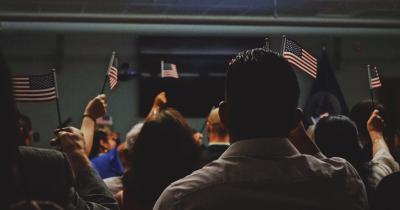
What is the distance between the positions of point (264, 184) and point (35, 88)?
7.51 feet

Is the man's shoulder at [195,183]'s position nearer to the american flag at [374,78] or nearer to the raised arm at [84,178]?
the raised arm at [84,178]

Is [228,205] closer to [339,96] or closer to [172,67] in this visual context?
[172,67]

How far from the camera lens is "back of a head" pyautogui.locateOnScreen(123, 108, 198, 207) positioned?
1938 millimetres

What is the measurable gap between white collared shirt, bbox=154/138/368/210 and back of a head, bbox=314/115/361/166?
1.10 meters

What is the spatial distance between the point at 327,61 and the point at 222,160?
845cm

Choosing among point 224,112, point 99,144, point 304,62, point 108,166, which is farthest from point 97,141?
point 224,112

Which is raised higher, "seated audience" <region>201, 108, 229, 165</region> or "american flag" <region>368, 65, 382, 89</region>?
"american flag" <region>368, 65, 382, 89</region>

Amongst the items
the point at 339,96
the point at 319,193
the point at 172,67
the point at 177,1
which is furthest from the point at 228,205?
the point at 339,96

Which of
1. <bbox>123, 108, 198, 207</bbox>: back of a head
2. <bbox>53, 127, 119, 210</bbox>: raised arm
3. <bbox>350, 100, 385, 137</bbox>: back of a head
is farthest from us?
<bbox>350, 100, 385, 137</bbox>: back of a head

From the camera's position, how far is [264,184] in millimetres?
1419

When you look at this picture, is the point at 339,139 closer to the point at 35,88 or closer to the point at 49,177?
the point at 49,177

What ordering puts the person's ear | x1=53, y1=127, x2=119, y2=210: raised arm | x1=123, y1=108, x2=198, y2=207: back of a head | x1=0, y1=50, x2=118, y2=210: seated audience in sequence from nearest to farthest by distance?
1. x1=0, y1=50, x2=118, y2=210: seated audience
2. the person's ear
3. x1=53, y1=127, x2=119, y2=210: raised arm
4. x1=123, y1=108, x2=198, y2=207: back of a head

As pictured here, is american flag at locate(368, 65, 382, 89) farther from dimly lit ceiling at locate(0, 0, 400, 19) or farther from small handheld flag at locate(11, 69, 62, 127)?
dimly lit ceiling at locate(0, 0, 400, 19)

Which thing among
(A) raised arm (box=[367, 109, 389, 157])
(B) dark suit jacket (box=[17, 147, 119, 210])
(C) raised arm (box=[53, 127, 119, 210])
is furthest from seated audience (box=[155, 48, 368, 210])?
(A) raised arm (box=[367, 109, 389, 157])
